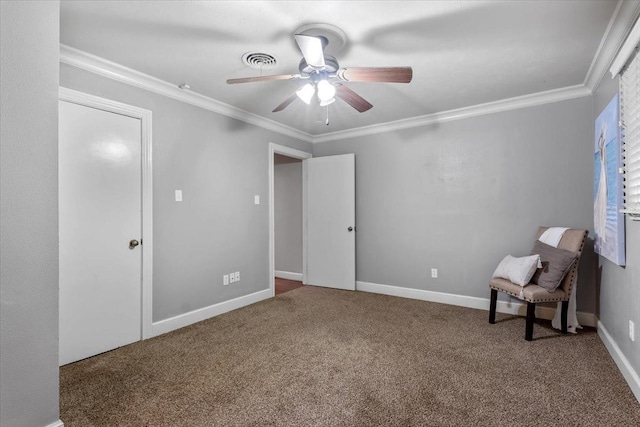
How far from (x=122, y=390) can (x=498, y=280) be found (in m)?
3.15

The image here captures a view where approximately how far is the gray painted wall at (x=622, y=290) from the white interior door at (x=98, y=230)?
3640 mm

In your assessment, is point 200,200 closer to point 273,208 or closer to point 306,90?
point 273,208

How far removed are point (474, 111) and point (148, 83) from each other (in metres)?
3.40

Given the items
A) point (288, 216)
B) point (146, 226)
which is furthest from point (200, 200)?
point (288, 216)

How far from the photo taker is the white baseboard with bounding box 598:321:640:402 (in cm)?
189

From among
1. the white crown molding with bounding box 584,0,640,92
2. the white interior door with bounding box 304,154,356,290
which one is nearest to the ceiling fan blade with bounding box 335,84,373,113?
the white crown molding with bounding box 584,0,640,92

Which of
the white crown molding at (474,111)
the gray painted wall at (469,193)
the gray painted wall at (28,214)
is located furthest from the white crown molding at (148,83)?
the gray painted wall at (469,193)

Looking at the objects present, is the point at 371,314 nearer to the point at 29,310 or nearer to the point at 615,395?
the point at 615,395

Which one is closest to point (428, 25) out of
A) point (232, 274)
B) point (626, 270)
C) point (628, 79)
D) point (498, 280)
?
point (628, 79)

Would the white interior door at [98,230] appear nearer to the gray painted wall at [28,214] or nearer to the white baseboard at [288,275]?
the gray painted wall at [28,214]

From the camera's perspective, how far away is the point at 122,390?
6.57 feet

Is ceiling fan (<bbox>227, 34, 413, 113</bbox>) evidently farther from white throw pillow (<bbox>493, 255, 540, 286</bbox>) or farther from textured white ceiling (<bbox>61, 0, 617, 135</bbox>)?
white throw pillow (<bbox>493, 255, 540, 286</bbox>)

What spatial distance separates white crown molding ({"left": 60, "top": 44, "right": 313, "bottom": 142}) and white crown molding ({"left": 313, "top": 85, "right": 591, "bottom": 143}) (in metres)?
1.20

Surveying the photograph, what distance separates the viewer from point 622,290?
2213mm
